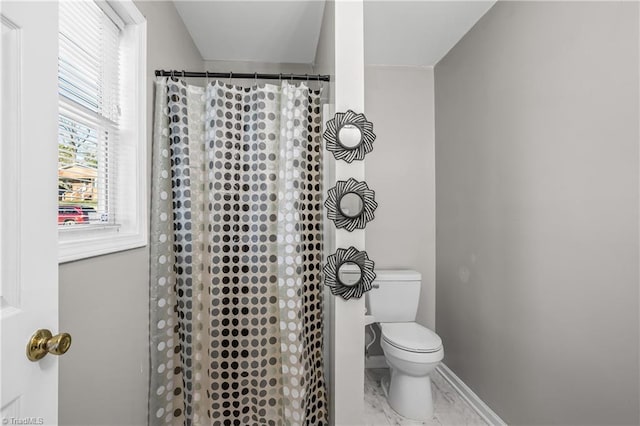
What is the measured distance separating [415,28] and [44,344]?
256cm

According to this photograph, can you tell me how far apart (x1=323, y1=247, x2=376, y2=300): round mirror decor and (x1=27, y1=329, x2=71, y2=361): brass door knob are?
1.05m

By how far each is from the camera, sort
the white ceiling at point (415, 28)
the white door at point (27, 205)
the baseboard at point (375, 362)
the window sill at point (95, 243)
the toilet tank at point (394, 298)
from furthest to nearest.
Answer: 1. the baseboard at point (375, 362)
2. the toilet tank at point (394, 298)
3. the white ceiling at point (415, 28)
4. the window sill at point (95, 243)
5. the white door at point (27, 205)

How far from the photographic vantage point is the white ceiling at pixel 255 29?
1987 millimetres

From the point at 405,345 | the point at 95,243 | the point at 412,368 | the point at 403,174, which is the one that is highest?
the point at 403,174

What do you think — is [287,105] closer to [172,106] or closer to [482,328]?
[172,106]

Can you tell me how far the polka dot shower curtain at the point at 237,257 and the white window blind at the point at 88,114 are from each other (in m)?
0.29

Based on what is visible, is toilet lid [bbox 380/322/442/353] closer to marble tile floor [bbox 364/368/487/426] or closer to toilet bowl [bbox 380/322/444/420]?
toilet bowl [bbox 380/322/444/420]

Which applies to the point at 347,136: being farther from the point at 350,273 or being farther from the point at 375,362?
the point at 375,362

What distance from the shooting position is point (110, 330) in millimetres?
1238

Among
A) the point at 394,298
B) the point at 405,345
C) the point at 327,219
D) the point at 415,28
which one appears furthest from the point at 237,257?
the point at 415,28

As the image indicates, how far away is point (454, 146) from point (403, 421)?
1941mm

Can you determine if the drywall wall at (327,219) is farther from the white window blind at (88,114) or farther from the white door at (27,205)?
the white door at (27,205)

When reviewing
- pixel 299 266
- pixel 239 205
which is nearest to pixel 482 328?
pixel 299 266

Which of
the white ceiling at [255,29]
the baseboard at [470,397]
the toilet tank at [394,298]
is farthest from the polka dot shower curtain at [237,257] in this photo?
the baseboard at [470,397]
